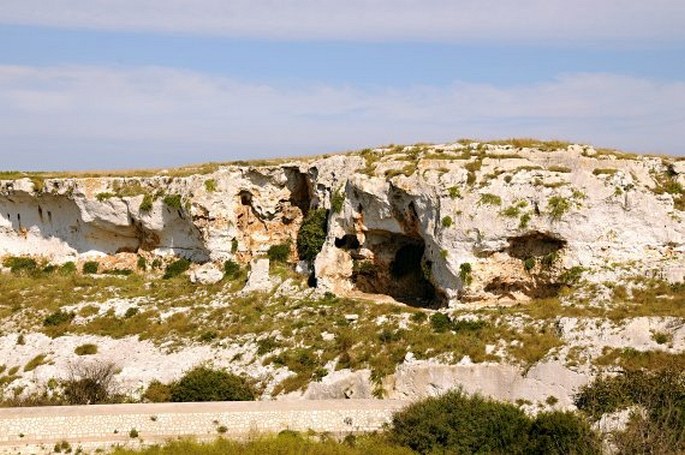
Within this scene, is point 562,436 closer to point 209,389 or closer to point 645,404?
point 645,404

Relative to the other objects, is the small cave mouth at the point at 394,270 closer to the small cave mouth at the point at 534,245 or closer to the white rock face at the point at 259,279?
the white rock face at the point at 259,279

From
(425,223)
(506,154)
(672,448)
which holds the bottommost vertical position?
(672,448)

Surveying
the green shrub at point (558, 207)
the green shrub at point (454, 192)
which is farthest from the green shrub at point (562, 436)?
the green shrub at point (454, 192)

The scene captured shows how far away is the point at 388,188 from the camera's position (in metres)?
35.6

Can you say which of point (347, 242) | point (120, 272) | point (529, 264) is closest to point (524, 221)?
point (529, 264)

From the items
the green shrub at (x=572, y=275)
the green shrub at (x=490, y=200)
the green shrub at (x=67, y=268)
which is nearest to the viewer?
the green shrub at (x=572, y=275)

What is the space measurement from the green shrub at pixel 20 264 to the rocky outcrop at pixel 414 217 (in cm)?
78

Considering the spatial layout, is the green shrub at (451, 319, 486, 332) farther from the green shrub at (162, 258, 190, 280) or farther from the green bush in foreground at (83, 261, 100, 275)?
the green bush in foreground at (83, 261, 100, 275)

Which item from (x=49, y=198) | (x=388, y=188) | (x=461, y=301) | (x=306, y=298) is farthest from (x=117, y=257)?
(x=461, y=301)

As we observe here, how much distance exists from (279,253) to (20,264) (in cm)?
1603

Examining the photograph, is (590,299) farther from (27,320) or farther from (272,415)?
(27,320)

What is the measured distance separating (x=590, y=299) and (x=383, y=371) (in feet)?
27.9

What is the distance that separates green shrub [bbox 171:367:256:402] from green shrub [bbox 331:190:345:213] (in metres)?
11.6

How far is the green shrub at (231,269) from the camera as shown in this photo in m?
40.4
